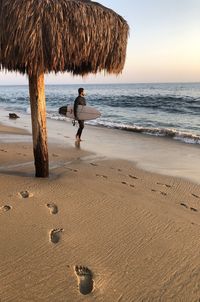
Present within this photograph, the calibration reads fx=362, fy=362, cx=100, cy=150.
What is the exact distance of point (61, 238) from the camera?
399 cm

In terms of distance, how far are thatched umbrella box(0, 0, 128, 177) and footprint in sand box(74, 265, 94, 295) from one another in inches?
112

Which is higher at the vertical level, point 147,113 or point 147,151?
point 147,151

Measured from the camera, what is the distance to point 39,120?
5754mm

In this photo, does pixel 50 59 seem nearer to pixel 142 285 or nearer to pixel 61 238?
pixel 61 238

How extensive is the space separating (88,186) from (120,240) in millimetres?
1911

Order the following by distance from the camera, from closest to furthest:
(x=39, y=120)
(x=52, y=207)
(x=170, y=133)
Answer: (x=52, y=207) < (x=39, y=120) < (x=170, y=133)

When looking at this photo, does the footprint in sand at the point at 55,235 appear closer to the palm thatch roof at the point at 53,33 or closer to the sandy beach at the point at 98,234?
the sandy beach at the point at 98,234

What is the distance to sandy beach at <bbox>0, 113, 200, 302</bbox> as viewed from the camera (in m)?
3.19

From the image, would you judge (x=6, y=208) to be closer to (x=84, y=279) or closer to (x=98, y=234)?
(x=98, y=234)

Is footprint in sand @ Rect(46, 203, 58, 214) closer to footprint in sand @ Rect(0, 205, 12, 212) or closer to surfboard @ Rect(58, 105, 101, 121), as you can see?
footprint in sand @ Rect(0, 205, 12, 212)

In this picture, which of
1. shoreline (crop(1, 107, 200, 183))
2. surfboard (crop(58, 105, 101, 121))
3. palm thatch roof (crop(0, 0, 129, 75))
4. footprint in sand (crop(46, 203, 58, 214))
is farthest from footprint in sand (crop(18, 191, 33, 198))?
surfboard (crop(58, 105, 101, 121))

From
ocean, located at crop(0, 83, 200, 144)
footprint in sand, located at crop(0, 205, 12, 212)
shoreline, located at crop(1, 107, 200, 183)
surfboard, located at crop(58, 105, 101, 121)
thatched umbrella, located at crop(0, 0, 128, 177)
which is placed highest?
thatched umbrella, located at crop(0, 0, 128, 177)

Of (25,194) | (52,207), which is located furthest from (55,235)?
(25,194)

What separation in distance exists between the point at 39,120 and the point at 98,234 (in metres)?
2.35
